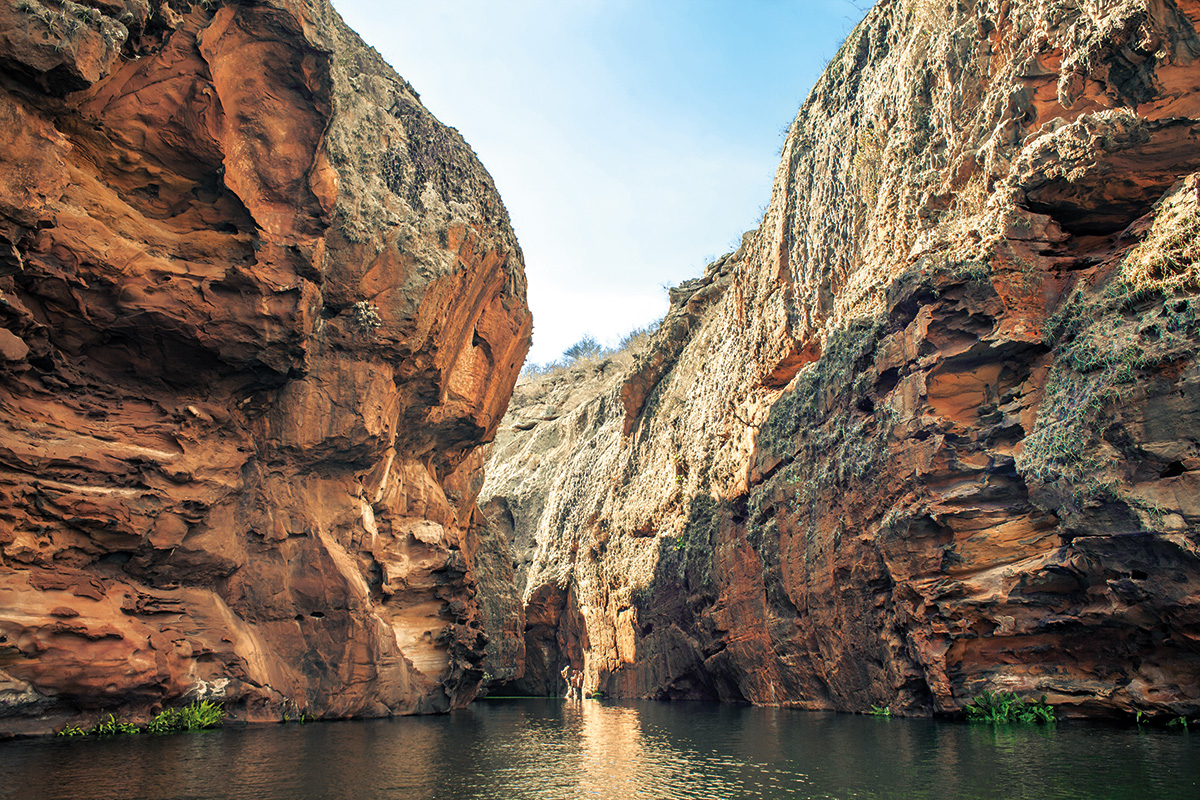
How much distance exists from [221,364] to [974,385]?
16.2 metres

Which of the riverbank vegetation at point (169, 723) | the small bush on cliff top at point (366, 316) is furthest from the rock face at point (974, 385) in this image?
the riverbank vegetation at point (169, 723)

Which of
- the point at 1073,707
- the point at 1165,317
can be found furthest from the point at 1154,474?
the point at 1073,707

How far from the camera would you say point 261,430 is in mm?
17516

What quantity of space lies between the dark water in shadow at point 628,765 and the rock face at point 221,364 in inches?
103

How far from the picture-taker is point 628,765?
10500 mm

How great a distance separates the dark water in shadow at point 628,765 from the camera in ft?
23.8

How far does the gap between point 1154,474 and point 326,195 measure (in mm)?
17568

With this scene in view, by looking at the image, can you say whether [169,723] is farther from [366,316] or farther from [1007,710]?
[1007,710]

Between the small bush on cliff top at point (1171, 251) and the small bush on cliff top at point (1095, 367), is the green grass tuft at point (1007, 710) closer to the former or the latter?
the small bush on cliff top at point (1095, 367)

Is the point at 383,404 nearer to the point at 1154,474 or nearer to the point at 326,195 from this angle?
the point at 326,195

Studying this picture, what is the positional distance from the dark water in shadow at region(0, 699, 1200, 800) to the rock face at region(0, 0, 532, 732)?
261 centimetres

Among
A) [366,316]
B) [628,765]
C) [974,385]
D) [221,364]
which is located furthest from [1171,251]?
[221,364]

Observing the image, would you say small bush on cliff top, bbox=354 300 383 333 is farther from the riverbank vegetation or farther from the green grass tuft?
the green grass tuft

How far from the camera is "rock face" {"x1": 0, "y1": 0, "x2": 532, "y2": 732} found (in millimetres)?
11719
